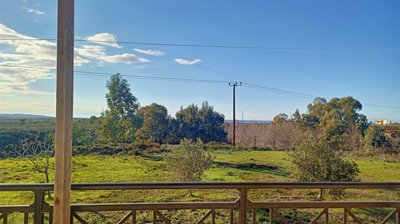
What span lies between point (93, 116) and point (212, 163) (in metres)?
3.02

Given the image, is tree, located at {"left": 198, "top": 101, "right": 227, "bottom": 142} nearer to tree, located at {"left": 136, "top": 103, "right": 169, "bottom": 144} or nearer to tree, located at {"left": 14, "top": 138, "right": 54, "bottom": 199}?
tree, located at {"left": 136, "top": 103, "right": 169, "bottom": 144}

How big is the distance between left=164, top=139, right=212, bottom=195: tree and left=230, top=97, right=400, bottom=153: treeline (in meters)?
0.80

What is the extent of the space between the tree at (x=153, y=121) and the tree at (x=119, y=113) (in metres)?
0.12

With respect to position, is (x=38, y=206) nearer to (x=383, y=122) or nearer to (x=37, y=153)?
(x=37, y=153)

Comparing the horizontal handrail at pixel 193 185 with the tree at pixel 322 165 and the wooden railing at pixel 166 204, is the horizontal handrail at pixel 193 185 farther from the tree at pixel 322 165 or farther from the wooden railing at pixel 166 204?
the tree at pixel 322 165

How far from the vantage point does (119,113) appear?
4332 millimetres

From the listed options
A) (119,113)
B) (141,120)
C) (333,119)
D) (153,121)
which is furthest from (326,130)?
(119,113)

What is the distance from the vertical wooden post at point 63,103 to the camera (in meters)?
1.34

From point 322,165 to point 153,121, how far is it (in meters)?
3.44

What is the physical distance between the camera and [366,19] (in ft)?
11.1

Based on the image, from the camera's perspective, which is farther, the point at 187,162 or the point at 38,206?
the point at 187,162

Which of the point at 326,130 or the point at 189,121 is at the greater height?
the point at 189,121

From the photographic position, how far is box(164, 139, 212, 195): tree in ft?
17.6

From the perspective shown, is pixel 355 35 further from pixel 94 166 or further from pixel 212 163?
pixel 94 166
